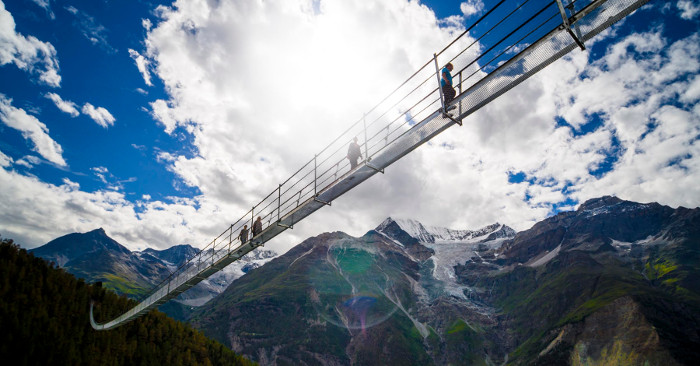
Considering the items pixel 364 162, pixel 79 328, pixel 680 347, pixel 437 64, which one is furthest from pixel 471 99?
pixel 680 347

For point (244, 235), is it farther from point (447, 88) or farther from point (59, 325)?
point (59, 325)

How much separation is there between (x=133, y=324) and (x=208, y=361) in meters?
25.6

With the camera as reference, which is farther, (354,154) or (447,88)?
→ (354,154)

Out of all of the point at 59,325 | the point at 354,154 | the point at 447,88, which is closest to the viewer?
the point at 447,88

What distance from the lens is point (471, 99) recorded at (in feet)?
57.3

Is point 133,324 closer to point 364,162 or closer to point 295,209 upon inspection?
point 295,209

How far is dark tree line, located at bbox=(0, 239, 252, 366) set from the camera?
194 feet

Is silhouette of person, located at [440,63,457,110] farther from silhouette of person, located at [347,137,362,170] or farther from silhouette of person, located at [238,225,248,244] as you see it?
silhouette of person, located at [238,225,248,244]

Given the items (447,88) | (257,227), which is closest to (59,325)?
(257,227)

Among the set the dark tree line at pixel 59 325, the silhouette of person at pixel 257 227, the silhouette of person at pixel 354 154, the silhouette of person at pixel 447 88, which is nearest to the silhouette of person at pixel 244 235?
the silhouette of person at pixel 257 227

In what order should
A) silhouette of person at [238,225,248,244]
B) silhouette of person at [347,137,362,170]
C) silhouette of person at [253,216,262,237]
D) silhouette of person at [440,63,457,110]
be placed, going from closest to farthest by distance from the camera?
silhouette of person at [440,63,457,110]
silhouette of person at [347,137,362,170]
silhouette of person at [253,216,262,237]
silhouette of person at [238,225,248,244]

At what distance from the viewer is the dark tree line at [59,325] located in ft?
194

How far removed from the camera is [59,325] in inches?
2611

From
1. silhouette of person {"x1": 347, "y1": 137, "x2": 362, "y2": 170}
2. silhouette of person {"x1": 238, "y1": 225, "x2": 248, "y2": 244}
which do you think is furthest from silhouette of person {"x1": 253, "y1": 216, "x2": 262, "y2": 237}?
silhouette of person {"x1": 347, "y1": 137, "x2": 362, "y2": 170}
